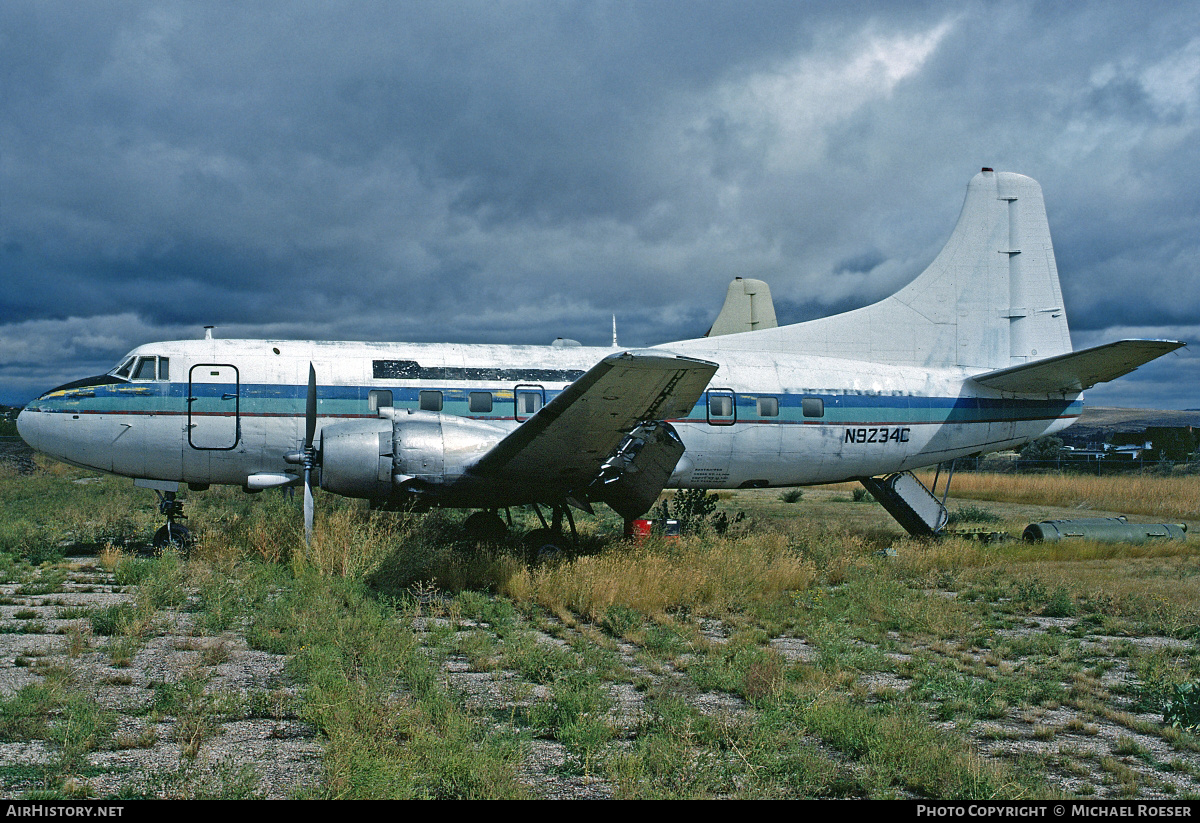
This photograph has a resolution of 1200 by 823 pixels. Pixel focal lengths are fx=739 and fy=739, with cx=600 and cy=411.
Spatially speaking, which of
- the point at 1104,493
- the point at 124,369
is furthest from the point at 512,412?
the point at 1104,493

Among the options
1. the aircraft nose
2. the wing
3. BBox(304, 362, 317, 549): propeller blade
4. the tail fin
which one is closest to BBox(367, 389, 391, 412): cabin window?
BBox(304, 362, 317, 549): propeller blade

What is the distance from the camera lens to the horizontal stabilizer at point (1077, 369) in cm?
1345

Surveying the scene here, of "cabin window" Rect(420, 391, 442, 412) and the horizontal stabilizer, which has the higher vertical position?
the horizontal stabilizer

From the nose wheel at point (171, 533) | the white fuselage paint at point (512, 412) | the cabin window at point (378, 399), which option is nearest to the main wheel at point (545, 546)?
the white fuselage paint at point (512, 412)

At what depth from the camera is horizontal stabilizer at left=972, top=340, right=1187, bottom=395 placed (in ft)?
44.1

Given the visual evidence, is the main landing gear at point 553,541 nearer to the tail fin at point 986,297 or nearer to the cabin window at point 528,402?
the cabin window at point 528,402

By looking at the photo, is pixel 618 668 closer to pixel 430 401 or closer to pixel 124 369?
pixel 430 401

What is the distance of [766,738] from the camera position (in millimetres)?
5227

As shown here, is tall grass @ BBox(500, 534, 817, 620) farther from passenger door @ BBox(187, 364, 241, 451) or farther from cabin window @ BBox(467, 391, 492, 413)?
passenger door @ BBox(187, 364, 241, 451)

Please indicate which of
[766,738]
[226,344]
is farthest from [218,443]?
[766,738]

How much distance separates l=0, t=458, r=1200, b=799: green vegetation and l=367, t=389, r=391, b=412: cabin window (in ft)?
7.23

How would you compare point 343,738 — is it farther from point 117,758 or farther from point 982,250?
point 982,250

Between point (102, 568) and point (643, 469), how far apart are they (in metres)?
8.74

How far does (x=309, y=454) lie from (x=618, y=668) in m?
6.21
